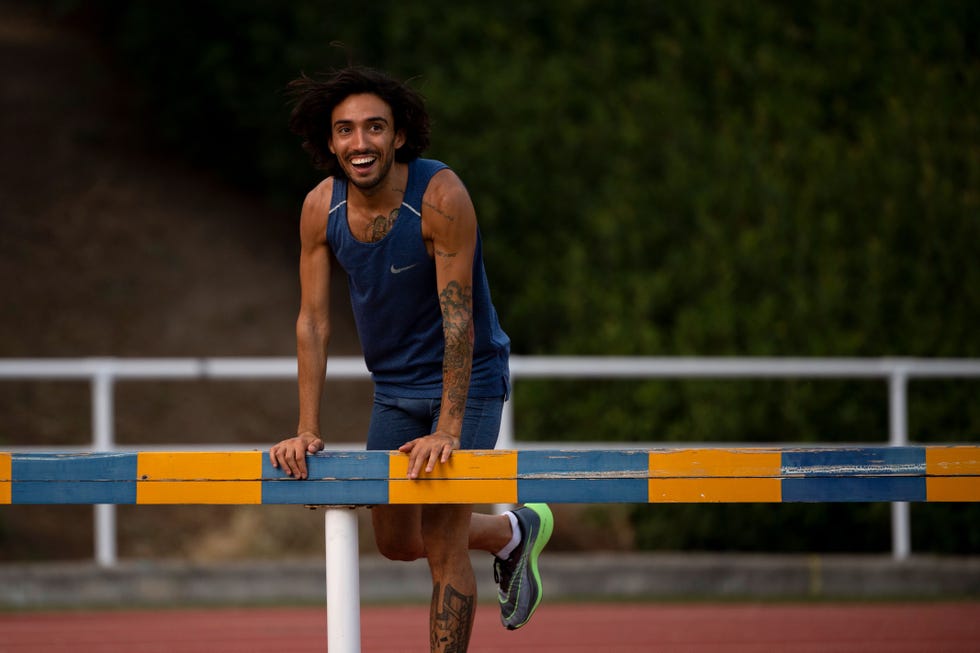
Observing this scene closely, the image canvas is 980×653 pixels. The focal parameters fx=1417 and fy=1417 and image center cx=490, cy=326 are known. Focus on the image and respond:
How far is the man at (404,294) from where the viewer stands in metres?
4.34

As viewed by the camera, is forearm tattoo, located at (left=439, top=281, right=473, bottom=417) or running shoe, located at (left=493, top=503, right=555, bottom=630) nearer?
forearm tattoo, located at (left=439, top=281, right=473, bottom=417)

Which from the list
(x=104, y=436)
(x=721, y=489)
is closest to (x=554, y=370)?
(x=104, y=436)

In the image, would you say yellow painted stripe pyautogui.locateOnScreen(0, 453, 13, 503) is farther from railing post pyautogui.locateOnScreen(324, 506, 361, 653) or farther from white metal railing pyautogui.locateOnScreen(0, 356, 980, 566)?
white metal railing pyautogui.locateOnScreen(0, 356, 980, 566)

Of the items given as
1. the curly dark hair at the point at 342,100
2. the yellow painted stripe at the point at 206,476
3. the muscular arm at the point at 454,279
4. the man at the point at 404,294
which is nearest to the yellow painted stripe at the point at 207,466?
the yellow painted stripe at the point at 206,476

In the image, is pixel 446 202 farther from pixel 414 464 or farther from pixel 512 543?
pixel 512 543

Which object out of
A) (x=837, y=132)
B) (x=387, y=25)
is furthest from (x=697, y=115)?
(x=387, y=25)

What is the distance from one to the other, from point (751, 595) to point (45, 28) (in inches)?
588

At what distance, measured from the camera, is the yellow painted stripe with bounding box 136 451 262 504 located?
12.9ft

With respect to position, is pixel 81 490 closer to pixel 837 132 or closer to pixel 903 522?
pixel 903 522

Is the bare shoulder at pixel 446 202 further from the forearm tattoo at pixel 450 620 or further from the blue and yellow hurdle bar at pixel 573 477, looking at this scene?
the forearm tattoo at pixel 450 620

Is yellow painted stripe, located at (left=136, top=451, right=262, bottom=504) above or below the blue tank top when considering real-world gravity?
below

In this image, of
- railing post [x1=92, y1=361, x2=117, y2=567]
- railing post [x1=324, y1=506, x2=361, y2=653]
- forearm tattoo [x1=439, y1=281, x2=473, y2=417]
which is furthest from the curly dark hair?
railing post [x1=92, y1=361, x2=117, y2=567]

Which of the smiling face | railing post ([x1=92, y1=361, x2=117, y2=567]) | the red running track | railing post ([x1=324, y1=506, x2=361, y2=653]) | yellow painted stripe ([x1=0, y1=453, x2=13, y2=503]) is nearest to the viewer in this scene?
railing post ([x1=324, y1=506, x2=361, y2=653])

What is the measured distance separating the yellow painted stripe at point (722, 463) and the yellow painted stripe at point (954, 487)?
1.40ft
